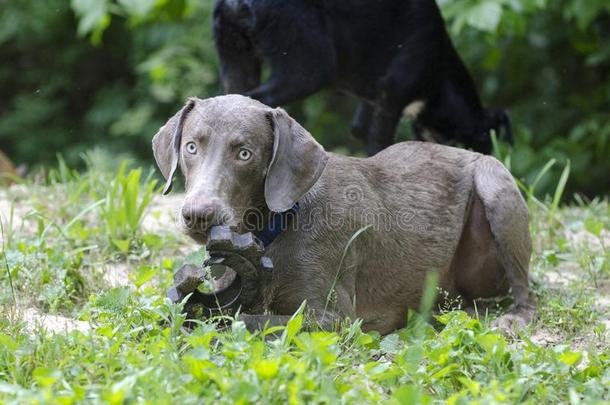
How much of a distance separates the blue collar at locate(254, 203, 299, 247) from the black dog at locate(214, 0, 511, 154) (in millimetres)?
1876

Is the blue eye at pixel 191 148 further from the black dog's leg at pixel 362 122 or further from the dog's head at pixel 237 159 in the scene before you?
the black dog's leg at pixel 362 122

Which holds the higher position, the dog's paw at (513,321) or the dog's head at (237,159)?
the dog's head at (237,159)

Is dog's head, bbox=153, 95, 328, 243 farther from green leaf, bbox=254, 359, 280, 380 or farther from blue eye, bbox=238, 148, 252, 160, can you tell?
green leaf, bbox=254, 359, 280, 380

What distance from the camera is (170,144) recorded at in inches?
149

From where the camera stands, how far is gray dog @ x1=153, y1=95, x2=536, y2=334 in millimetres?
3545

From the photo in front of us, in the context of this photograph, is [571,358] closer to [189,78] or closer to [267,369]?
[267,369]

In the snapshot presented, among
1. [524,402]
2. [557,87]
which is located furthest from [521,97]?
[524,402]

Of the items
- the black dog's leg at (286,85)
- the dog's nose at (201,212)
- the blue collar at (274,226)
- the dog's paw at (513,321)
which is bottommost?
the dog's paw at (513,321)

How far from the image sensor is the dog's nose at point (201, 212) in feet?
10.9

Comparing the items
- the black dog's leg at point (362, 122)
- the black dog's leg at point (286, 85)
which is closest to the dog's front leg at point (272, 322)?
the black dog's leg at point (286, 85)

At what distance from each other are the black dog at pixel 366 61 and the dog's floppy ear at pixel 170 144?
1.77 m

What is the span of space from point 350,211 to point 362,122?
8.84 feet

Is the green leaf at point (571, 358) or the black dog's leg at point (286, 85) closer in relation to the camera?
the green leaf at point (571, 358)

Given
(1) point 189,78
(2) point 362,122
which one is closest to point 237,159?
(2) point 362,122
